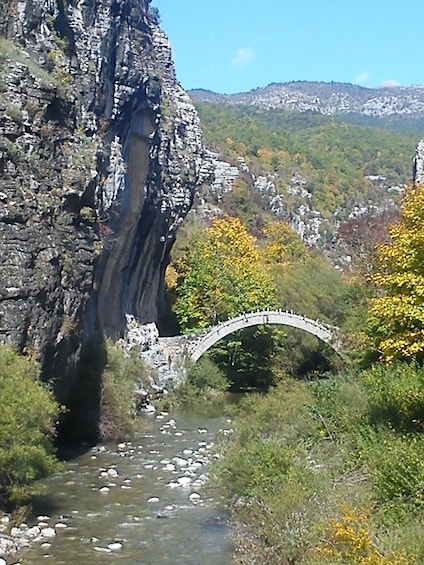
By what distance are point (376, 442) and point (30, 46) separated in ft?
51.6

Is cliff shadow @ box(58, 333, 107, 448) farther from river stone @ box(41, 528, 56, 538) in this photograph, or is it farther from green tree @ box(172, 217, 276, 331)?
green tree @ box(172, 217, 276, 331)

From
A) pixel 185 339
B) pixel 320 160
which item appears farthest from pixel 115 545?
pixel 320 160

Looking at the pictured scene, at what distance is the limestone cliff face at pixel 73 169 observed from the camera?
21219 millimetres

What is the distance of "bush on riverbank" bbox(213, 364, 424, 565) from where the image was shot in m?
11.3

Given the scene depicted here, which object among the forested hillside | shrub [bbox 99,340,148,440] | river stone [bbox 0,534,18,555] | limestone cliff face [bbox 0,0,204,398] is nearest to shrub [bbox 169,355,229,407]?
limestone cliff face [bbox 0,0,204,398]

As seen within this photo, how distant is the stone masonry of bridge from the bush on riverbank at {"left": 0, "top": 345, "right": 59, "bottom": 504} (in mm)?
19504

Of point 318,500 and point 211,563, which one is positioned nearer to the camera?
point 318,500

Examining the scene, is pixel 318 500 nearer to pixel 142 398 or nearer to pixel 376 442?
pixel 376 442

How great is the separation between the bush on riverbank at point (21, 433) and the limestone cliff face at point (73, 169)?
9.04 ft

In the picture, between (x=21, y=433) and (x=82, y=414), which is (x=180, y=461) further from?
(x=21, y=433)

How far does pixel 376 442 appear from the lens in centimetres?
1541

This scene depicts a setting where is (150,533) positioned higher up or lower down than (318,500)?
lower down

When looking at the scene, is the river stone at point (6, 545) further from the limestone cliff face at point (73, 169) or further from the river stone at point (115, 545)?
the limestone cliff face at point (73, 169)

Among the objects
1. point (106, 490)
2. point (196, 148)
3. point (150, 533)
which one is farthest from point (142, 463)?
point (196, 148)
